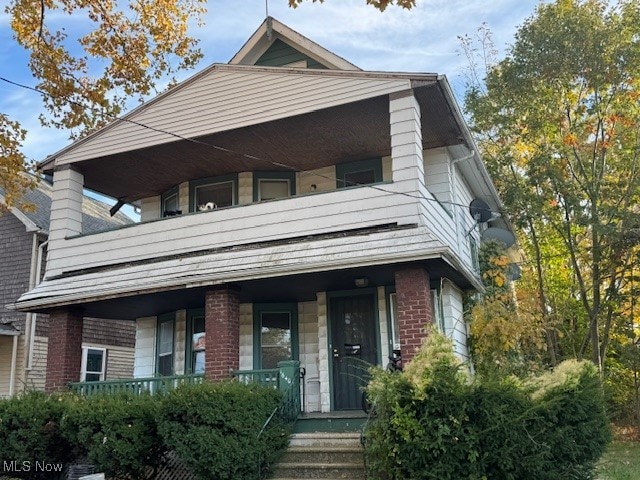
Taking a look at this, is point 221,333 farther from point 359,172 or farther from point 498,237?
point 498,237

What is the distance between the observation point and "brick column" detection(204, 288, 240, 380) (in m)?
10.1

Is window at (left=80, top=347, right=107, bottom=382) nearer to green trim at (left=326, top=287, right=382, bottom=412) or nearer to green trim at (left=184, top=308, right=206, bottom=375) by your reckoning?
green trim at (left=184, top=308, right=206, bottom=375)

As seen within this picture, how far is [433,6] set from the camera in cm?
849

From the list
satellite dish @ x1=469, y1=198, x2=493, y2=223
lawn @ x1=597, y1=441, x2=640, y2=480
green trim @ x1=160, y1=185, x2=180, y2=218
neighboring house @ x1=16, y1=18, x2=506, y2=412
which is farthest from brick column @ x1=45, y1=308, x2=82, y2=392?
lawn @ x1=597, y1=441, x2=640, y2=480

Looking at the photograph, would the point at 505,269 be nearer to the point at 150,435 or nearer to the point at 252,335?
the point at 252,335

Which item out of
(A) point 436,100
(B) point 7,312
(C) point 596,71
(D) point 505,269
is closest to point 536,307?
(D) point 505,269

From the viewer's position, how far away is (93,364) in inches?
714

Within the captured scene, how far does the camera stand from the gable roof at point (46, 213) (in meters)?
17.1

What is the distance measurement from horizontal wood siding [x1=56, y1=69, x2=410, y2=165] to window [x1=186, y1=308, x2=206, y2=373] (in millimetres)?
3784

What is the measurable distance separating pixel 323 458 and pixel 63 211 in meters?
7.50

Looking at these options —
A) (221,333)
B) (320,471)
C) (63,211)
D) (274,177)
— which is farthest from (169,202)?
(320,471)

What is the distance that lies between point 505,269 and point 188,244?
7.35 meters

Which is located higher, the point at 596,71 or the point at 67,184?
the point at 596,71

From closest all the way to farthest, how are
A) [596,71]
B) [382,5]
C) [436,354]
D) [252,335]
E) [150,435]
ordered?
[436,354] → [382,5] → [150,435] → [252,335] → [596,71]
